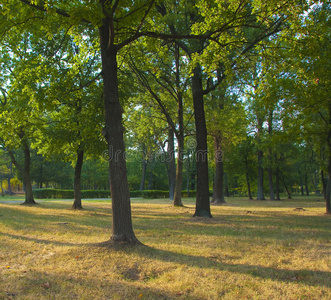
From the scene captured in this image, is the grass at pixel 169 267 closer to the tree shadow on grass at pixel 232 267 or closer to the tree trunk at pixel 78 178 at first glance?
the tree shadow on grass at pixel 232 267

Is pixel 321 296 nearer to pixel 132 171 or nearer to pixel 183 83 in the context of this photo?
pixel 183 83

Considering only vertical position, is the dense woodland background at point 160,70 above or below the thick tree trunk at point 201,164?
above

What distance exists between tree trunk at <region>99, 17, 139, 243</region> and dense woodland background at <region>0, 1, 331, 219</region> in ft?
0.41

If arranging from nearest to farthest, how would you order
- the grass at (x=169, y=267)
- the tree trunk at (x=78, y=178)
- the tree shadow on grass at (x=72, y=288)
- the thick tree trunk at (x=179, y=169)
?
1. the tree shadow on grass at (x=72, y=288)
2. the grass at (x=169, y=267)
3. the tree trunk at (x=78, y=178)
4. the thick tree trunk at (x=179, y=169)

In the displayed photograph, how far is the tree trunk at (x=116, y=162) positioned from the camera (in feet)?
20.5

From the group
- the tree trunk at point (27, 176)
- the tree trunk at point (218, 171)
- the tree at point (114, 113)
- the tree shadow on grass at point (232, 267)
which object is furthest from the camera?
the tree trunk at point (218, 171)

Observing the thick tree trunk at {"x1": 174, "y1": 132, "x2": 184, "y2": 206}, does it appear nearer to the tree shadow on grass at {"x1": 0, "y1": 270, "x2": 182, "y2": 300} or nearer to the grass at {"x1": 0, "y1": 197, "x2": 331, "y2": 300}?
the grass at {"x1": 0, "y1": 197, "x2": 331, "y2": 300}

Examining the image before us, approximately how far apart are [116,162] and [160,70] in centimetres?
676

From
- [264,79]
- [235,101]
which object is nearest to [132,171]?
[235,101]

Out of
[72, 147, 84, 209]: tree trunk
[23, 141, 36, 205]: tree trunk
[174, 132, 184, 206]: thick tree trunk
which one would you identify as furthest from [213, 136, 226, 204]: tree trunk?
[23, 141, 36, 205]: tree trunk

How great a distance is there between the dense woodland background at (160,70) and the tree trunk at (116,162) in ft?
0.41

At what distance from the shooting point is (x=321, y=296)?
380 cm

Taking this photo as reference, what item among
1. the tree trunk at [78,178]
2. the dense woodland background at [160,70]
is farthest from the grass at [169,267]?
the tree trunk at [78,178]

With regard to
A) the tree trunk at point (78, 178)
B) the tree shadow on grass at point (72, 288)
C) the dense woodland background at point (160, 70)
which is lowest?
the tree shadow on grass at point (72, 288)
